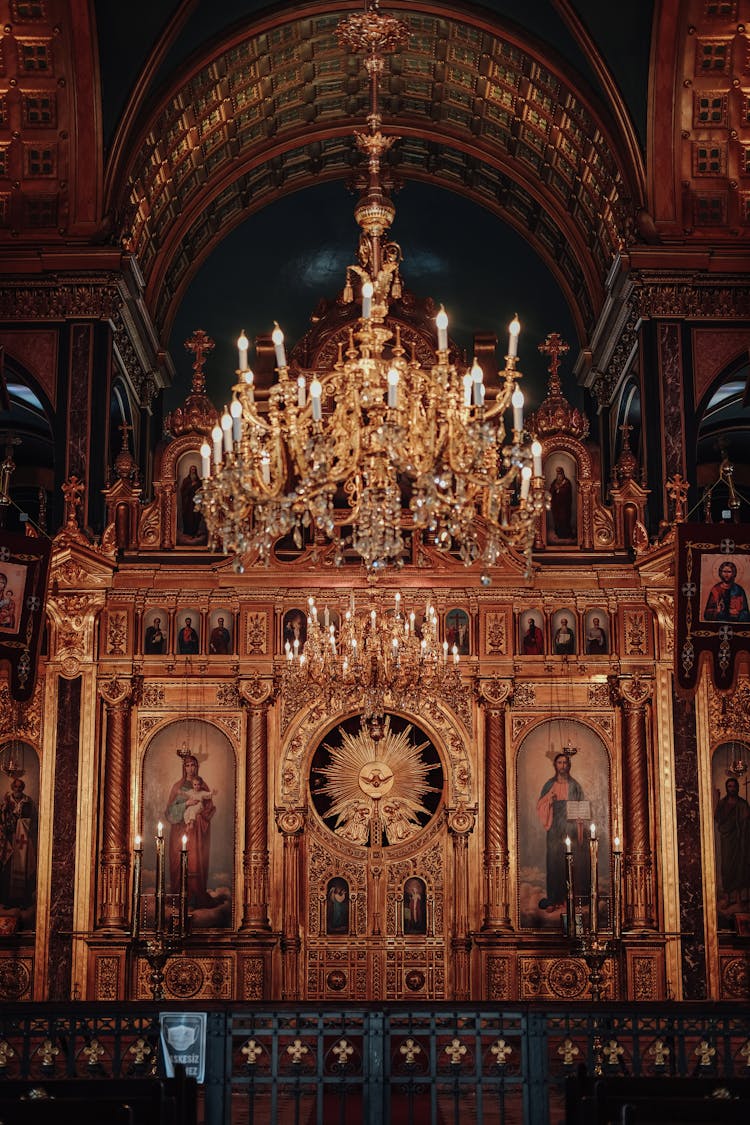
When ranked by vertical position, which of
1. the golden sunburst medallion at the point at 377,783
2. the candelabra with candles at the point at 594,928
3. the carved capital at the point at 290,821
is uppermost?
the golden sunburst medallion at the point at 377,783

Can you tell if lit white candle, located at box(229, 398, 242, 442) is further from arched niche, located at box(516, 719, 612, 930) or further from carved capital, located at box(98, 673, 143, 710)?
arched niche, located at box(516, 719, 612, 930)

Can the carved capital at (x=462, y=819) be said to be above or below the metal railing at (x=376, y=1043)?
above

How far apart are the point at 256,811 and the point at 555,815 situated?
3.68 m

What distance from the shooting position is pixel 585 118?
21.4 metres

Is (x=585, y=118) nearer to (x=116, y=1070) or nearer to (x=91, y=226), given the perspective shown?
(x=91, y=226)

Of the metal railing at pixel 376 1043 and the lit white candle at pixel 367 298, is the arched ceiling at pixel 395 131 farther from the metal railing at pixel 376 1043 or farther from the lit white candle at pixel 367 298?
the metal railing at pixel 376 1043

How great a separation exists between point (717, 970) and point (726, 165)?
10241mm

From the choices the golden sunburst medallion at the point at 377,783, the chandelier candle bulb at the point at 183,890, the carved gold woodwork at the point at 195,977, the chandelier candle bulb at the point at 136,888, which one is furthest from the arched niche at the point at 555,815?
the chandelier candle bulb at the point at 136,888

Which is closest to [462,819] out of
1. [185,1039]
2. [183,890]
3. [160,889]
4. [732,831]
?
[732,831]

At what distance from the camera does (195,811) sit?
19250 mm

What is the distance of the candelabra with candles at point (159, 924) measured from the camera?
17.0 m

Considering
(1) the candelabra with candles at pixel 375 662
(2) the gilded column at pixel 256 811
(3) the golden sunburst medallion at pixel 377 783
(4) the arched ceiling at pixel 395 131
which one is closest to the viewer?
(1) the candelabra with candles at pixel 375 662

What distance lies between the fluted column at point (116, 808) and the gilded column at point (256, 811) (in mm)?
1427

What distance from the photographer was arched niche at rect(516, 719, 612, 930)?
1906 cm
